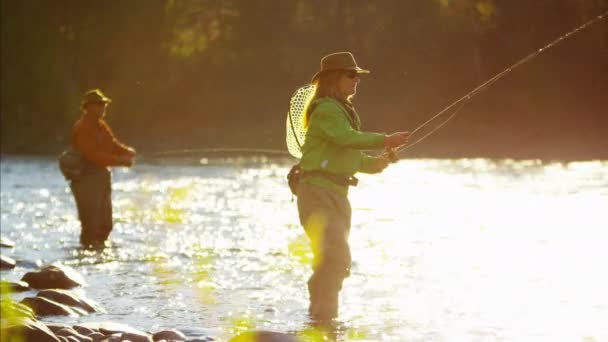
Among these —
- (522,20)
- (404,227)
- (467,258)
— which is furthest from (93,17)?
(467,258)

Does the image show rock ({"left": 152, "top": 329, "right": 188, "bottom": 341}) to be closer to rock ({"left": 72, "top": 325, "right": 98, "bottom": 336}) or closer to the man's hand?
rock ({"left": 72, "top": 325, "right": 98, "bottom": 336})

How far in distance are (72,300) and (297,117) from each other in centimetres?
215

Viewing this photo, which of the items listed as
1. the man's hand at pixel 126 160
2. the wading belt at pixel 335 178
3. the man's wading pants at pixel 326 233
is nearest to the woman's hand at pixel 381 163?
the wading belt at pixel 335 178

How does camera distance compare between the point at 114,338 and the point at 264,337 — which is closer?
the point at 264,337

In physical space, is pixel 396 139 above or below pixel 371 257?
above

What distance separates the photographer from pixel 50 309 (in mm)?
8992

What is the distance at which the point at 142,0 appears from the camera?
167 ft

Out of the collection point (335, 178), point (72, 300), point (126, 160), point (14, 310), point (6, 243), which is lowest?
point (14, 310)

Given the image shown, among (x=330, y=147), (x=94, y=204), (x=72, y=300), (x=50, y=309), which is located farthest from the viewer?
(x=94, y=204)

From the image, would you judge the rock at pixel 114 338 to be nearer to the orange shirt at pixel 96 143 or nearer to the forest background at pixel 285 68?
the orange shirt at pixel 96 143

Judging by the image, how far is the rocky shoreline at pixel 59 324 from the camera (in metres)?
6.91

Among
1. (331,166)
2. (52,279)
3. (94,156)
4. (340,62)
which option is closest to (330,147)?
(331,166)

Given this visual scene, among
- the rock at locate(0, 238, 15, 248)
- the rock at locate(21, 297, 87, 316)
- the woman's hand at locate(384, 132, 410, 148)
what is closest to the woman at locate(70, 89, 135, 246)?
the rock at locate(0, 238, 15, 248)

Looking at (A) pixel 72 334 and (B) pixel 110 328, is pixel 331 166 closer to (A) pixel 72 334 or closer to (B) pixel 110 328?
(B) pixel 110 328
